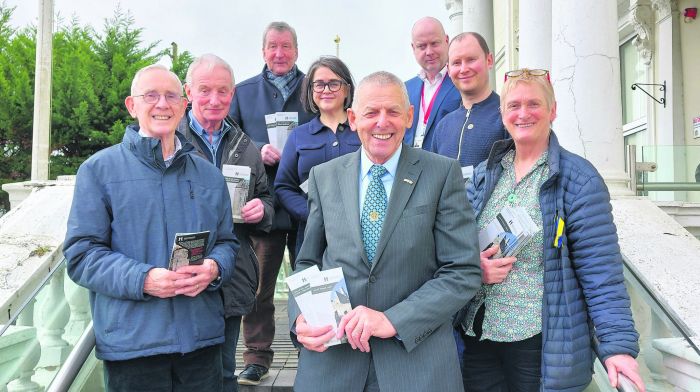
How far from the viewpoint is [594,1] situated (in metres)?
5.35

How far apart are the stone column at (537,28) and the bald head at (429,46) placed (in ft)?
15.9

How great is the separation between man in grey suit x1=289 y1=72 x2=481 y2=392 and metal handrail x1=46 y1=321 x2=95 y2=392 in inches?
41.1

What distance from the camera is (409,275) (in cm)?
223

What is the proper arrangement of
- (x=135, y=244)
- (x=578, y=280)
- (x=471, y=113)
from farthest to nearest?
(x=471, y=113)
(x=135, y=244)
(x=578, y=280)

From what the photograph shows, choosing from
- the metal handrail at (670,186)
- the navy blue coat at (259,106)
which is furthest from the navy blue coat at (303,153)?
the metal handrail at (670,186)

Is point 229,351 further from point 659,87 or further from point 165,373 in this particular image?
point 659,87

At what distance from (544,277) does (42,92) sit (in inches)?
549

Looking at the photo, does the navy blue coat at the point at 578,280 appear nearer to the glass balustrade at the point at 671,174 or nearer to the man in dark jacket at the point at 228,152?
the man in dark jacket at the point at 228,152

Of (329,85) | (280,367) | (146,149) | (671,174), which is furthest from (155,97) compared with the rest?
(671,174)

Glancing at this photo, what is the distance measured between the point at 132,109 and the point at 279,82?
1.59 meters

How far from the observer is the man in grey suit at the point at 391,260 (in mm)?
2137

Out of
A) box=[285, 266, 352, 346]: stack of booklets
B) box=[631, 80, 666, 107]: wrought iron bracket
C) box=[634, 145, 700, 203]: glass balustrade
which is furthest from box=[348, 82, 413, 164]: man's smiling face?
box=[631, 80, 666, 107]: wrought iron bracket

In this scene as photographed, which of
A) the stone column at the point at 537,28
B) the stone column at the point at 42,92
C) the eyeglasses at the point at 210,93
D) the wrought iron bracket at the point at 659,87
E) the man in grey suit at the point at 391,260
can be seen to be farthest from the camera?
the stone column at the point at 42,92

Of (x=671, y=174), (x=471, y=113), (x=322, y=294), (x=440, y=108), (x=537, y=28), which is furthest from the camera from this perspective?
(x=537, y=28)
